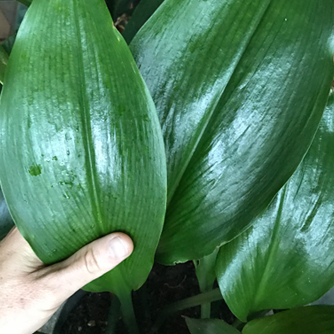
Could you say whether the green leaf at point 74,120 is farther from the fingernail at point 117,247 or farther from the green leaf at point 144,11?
the green leaf at point 144,11

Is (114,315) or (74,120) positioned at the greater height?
(74,120)

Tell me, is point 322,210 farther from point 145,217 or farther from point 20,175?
point 20,175

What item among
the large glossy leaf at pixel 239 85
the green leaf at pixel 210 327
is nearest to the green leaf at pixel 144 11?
the large glossy leaf at pixel 239 85

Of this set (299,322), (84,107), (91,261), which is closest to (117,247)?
(91,261)

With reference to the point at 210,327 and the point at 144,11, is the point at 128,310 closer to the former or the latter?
the point at 210,327

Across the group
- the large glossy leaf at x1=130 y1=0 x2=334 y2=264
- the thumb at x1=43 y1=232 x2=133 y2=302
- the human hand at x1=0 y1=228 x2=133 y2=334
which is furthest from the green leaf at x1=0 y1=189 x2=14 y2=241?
the large glossy leaf at x1=130 y1=0 x2=334 y2=264

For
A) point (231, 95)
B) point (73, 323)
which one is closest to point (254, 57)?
point (231, 95)
